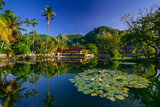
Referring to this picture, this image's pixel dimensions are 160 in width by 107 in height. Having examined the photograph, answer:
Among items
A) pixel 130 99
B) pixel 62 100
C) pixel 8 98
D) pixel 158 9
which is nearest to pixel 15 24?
pixel 8 98

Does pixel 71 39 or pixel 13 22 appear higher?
pixel 71 39

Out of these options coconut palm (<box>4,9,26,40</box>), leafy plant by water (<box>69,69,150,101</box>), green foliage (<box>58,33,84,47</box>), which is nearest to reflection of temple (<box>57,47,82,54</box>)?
green foliage (<box>58,33,84,47</box>)

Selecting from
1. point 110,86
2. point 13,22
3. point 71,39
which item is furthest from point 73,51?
point 71,39

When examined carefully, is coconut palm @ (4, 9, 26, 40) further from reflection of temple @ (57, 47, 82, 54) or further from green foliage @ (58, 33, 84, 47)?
green foliage @ (58, 33, 84, 47)

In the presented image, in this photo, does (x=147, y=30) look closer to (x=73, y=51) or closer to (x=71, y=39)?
(x=73, y=51)

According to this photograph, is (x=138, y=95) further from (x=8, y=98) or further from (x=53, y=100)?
(x=8, y=98)

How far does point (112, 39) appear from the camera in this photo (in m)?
31.8

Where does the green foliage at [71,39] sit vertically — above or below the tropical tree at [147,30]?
above

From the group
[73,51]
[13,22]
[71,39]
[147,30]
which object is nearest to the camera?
[147,30]

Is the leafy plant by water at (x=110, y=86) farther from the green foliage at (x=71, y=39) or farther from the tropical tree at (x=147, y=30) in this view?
the green foliage at (x=71, y=39)

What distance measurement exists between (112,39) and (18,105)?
3318 centimetres

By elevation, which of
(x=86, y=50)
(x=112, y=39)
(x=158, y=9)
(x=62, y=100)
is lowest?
(x=62, y=100)

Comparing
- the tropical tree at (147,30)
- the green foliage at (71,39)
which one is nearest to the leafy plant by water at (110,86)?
the tropical tree at (147,30)

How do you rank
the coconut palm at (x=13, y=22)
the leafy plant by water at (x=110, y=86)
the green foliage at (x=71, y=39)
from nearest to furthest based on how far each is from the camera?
the leafy plant by water at (x=110, y=86) < the coconut palm at (x=13, y=22) < the green foliage at (x=71, y=39)
